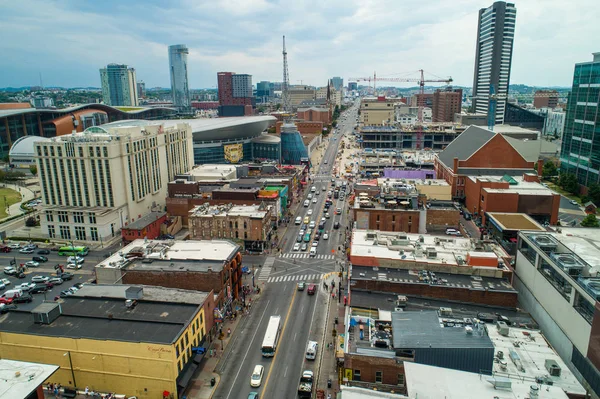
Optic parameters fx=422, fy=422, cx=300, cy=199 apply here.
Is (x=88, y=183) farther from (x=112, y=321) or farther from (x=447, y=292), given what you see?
(x=447, y=292)

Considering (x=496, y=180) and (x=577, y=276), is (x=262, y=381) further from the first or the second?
(x=496, y=180)

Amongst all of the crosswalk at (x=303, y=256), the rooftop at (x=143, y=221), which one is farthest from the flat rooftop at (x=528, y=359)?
the rooftop at (x=143, y=221)

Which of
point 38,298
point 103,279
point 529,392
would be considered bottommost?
point 38,298

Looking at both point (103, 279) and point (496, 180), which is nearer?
point (103, 279)

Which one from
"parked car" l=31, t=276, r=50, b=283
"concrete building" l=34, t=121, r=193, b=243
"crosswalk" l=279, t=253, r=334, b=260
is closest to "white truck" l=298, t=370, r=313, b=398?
"crosswalk" l=279, t=253, r=334, b=260

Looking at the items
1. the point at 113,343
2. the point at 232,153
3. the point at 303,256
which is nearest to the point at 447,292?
the point at 303,256

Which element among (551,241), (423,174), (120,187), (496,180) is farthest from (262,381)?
(423,174)
